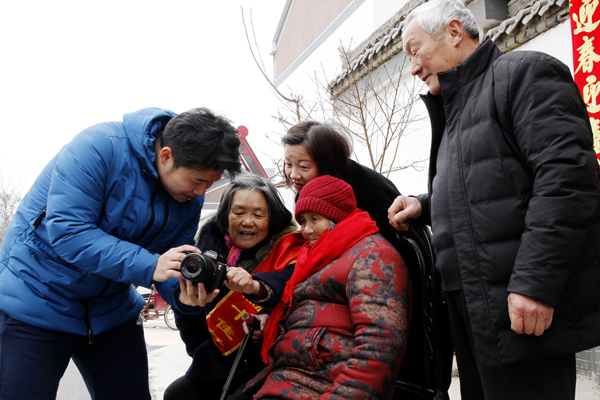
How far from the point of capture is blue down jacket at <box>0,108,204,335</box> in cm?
158

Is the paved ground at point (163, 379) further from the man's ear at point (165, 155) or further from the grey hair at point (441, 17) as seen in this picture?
the grey hair at point (441, 17)

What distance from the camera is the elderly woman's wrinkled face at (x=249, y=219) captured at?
2.14m

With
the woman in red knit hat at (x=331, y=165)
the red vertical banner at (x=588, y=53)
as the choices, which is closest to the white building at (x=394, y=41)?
the red vertical banner at (x=588, y=53)

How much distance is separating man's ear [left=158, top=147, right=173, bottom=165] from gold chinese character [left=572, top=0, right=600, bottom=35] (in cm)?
289

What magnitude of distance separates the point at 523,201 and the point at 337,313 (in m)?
0.71

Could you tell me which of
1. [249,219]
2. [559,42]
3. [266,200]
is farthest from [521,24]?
[249,219]

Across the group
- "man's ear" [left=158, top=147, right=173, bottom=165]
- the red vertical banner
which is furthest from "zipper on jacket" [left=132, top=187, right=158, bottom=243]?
the red vertical banner

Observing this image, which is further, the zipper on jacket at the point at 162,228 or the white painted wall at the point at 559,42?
the white painted wall at the point at 559,42

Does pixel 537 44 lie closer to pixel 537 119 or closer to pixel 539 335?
pixel 537 119

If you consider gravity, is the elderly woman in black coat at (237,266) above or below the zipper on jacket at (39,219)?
below

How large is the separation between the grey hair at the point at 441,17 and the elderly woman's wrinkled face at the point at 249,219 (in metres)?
1.08

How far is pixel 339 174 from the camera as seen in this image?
210cm

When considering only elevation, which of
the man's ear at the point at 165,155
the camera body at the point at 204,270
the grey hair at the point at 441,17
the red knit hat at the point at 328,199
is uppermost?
the grey hair at the point at 441,17

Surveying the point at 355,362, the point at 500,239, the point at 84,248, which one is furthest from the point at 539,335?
the point at 84,248
